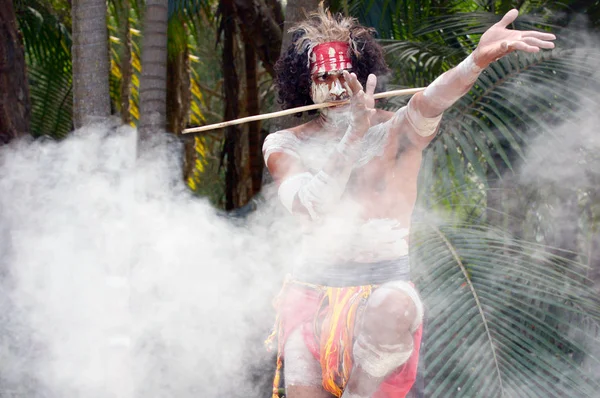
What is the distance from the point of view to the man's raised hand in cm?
228

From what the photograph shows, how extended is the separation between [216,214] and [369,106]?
2.26m

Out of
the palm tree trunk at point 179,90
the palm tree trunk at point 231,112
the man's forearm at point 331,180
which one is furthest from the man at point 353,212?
the palm tree trunk at point 179,90

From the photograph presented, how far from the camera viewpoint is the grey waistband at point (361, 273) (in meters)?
2.60

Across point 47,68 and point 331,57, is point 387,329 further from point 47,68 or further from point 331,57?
point 47,68

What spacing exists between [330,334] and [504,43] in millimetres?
1021

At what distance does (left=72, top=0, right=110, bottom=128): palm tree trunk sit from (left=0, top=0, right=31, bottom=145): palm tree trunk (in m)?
0.76

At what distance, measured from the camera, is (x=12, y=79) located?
4965 millimetres

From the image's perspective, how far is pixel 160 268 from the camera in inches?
167

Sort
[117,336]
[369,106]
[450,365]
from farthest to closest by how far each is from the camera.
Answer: [117,336] < [450,365] < [369,106]

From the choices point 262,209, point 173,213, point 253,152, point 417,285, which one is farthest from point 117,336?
point 253,152

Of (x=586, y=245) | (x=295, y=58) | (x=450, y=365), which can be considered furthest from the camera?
(x=586, y=245)

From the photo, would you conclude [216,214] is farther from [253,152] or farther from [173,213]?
[253,152]

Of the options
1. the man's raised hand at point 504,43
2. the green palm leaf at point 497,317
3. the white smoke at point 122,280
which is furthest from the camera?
the white smoke at point 122,280

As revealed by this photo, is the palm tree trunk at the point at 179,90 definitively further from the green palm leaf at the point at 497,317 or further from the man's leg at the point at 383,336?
the man's leg at the point at 383,336
